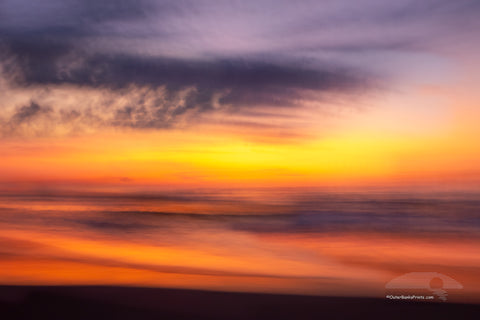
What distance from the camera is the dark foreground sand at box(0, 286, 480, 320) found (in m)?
2.92

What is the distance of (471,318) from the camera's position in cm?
291

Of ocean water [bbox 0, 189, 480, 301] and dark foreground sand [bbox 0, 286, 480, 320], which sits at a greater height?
ocean water [bbox 0, 189, 480, 301]

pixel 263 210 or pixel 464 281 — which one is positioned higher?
pixel 263 210

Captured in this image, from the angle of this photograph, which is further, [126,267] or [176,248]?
[176,248]

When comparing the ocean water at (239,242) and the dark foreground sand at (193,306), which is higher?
the ocean water at (239,242)

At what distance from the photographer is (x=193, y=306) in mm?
3119

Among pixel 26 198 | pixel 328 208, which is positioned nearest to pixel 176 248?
pixel 328 208

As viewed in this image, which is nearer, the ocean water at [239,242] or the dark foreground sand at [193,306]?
the dark foreground sand at [193,306]

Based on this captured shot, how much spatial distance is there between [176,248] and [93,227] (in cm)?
163

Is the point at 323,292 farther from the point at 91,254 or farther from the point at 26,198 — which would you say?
the point at 26,198

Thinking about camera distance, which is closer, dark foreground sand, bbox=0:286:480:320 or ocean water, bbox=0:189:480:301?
dark foreground sand, bbox=0:286:480:320

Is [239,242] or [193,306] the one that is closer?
[193,306]

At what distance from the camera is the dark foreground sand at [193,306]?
2922 millimetres

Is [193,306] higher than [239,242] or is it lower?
lower
